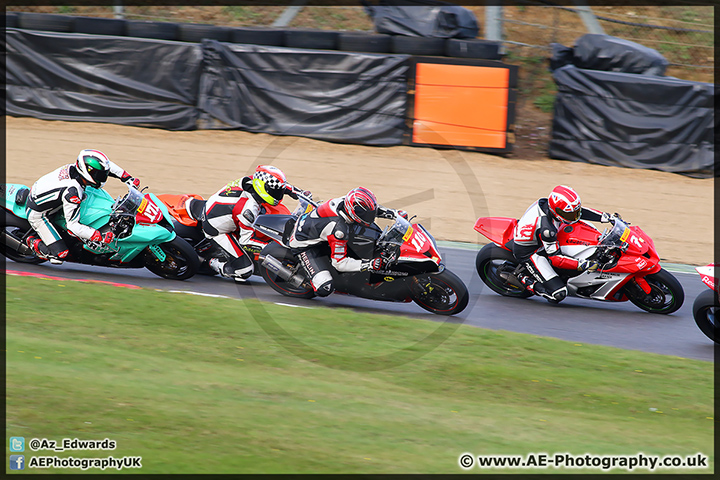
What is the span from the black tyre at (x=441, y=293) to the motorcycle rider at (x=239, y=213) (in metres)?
2.13

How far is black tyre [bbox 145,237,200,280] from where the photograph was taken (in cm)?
971

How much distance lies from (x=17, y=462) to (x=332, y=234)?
4.98m

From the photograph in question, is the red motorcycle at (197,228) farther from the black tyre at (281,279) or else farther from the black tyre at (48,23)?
the black tyre at (48,23)

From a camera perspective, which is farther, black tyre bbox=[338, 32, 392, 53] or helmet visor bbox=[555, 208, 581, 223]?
black tyre bbox=[338, 32, 392, 53]

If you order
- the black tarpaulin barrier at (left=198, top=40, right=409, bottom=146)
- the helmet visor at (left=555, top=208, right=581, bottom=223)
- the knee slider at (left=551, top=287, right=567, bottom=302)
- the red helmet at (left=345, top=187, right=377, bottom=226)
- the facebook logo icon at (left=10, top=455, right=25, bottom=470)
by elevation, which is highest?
the black tarpaulin barrier at (left=198, top=40, right=409, bottom=146)

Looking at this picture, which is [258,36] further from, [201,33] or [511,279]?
[511,279]

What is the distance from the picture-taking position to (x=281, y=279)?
31.9ft

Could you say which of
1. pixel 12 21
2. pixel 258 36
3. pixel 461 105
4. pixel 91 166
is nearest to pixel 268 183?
pixel 91 166

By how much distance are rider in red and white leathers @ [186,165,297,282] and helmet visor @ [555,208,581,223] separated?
3518mm

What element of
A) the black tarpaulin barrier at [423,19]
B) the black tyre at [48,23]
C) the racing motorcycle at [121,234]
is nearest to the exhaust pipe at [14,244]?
the racing motorcycle at [121,234]

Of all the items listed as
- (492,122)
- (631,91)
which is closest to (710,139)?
(631,91)

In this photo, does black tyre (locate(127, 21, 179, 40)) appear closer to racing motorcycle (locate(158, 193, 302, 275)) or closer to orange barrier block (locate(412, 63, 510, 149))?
orange barrier block (locate(412, 63, 510, 149))

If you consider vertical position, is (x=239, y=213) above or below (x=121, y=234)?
above

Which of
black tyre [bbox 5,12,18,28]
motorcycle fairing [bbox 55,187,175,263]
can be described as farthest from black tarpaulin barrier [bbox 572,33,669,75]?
black tyre [bbox 5,12,18,28]
